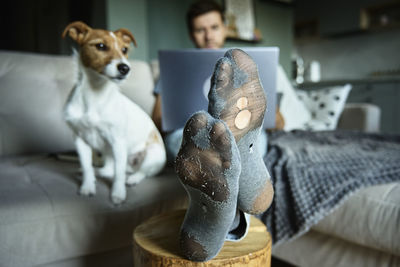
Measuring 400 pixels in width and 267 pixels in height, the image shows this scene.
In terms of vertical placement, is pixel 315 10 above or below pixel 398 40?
above

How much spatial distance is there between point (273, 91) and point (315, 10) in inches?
155

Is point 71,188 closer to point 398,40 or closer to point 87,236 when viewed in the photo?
point 87,236

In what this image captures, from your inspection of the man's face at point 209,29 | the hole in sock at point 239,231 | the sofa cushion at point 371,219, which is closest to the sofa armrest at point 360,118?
the man's face at point 209,29

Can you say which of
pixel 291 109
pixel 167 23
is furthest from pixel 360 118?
pixel 167 23

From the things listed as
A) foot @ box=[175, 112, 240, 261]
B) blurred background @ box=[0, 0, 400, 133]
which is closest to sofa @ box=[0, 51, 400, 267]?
foot @ box=[175, 112, 240, 261]

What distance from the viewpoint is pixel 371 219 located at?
843 millimetres

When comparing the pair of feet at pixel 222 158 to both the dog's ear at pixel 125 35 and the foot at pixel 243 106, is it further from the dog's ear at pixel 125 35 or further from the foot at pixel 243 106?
the dog's ear at pixel 125 35

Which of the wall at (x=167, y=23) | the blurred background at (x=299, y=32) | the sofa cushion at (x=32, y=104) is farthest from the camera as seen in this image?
the blurred background at (x=299, y=32)

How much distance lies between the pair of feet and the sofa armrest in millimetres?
1497

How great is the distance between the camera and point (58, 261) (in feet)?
2.88

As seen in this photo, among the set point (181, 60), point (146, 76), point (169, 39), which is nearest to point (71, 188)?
point (181, 60)

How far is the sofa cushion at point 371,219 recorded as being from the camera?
81 centimetres

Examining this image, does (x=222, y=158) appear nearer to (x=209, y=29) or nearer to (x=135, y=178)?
(x=135, y=178)

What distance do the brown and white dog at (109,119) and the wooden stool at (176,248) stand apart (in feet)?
0.82
